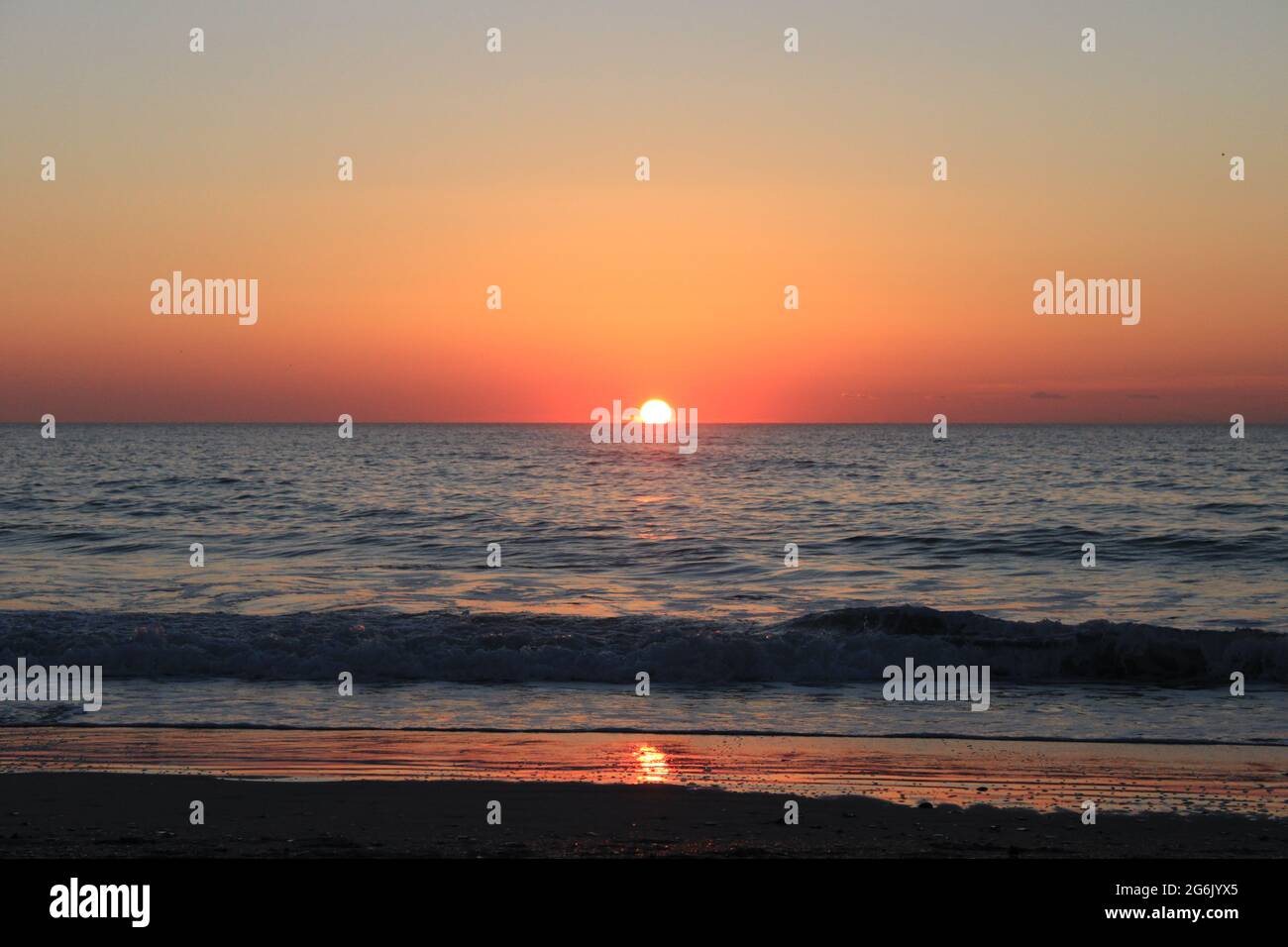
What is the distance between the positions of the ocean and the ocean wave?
0.05 metres

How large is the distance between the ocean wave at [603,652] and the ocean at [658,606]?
0.05 metres

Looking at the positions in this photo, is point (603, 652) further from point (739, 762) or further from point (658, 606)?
point (739, 762)

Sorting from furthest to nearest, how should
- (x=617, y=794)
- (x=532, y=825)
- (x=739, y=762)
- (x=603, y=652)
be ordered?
(x=603, y=652) < (x=739, y=762) < (x=617, y=794) < (x=532, y=825)

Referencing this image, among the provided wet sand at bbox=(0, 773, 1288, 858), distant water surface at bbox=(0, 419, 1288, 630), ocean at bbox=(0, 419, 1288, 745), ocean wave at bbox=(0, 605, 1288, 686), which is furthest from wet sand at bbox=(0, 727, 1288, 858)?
distant water surface at bbox=(0, 419, 1288, 630)

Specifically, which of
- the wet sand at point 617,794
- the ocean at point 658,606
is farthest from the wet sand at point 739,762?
the ocean at point 658,606

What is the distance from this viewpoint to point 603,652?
15.9 m

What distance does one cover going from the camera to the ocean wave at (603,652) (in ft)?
49.2

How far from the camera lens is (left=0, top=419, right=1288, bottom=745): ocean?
504 inches

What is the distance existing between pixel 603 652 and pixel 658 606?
18.4 ft

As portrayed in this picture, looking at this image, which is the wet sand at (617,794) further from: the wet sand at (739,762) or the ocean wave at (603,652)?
the ocean wave at (603,652)

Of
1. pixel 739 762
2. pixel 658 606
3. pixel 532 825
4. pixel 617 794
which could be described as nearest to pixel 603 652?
pixel 658 606

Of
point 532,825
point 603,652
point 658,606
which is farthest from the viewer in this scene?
point 658,606
